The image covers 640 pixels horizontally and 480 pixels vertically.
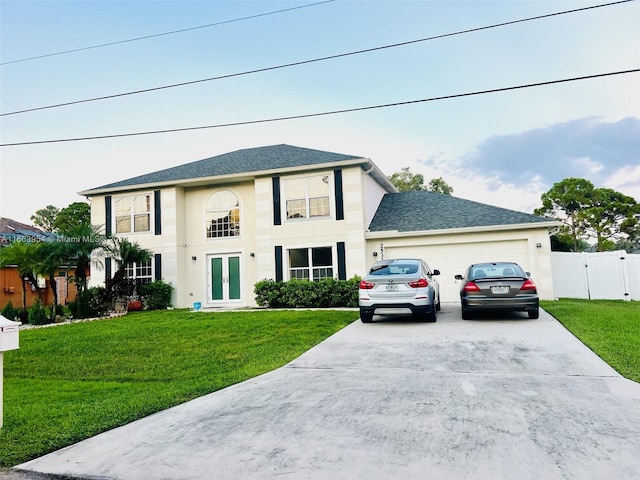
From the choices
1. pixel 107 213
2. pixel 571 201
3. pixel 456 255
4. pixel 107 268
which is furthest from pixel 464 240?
pixel 571 201

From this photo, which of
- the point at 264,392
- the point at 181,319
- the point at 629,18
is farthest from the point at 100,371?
the point at 629,18

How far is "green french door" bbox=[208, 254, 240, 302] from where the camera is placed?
16.9 m

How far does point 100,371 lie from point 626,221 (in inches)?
1373

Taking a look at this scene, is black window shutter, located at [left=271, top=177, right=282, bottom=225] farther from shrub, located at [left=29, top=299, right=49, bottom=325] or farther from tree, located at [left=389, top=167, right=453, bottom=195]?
tree, located at [left=389, top=167, right=453, bottom=195]

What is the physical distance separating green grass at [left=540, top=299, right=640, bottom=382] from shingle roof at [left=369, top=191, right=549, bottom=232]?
3.85 metres

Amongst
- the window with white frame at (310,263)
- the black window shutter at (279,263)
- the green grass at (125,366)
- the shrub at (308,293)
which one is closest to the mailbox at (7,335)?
the green grass at (125,366)

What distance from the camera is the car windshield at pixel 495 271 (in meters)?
9.97

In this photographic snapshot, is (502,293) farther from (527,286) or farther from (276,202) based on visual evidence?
(276,202)

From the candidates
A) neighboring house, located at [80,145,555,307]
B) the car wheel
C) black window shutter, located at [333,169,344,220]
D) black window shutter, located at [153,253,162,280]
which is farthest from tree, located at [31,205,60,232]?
the car wheel

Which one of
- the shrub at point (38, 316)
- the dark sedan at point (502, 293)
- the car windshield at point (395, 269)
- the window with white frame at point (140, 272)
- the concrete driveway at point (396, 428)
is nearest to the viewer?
the concrete driveway at point (396, 428)

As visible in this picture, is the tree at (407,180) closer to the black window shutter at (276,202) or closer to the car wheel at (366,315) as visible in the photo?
the black window shutter at (276,202)

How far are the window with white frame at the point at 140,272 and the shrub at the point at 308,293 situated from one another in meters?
5.29

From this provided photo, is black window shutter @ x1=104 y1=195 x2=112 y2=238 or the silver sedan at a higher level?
black window shutter @ x1=104 y1=195 x2=112 y2=238

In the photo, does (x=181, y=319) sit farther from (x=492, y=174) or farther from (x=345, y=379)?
(x=492, y=174)
